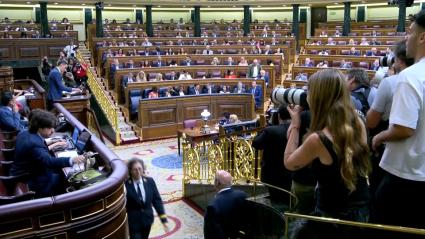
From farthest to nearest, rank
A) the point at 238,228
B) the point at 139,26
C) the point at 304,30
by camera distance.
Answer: the point at 304,30, the point at 139,26, the point at 238,228

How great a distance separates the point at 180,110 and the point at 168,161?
7.88 feet

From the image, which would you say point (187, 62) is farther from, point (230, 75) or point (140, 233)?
point (140, 233)

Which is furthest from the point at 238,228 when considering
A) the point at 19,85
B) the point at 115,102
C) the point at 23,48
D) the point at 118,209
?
the point at 23,48

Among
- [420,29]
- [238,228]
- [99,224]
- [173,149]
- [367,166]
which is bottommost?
[173,149]

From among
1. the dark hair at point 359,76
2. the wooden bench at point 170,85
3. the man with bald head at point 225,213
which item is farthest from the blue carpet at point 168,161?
the dark hair at point 359,76

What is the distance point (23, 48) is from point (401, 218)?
1516 centimetres

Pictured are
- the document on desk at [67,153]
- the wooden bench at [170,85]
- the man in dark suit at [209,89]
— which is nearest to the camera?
the document on desk at [67,153]

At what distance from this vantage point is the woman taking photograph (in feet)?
6.30

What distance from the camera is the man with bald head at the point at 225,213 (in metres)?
3.50

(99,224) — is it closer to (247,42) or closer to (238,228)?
(238,228)

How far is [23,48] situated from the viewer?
1495 centimetres

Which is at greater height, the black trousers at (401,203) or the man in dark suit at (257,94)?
the black trousers at (401,203)

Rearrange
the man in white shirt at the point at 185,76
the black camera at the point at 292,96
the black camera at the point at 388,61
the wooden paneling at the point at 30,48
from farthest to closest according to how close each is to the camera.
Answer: the wooden paneling at the point at 30,48, the man in white shirt at the point at 185,76, the black camera at the point at 388,61, the black camera at the point at 292,96

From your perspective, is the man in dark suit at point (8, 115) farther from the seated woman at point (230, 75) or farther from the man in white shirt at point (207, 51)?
the man in white shirt at point (207, 51)
